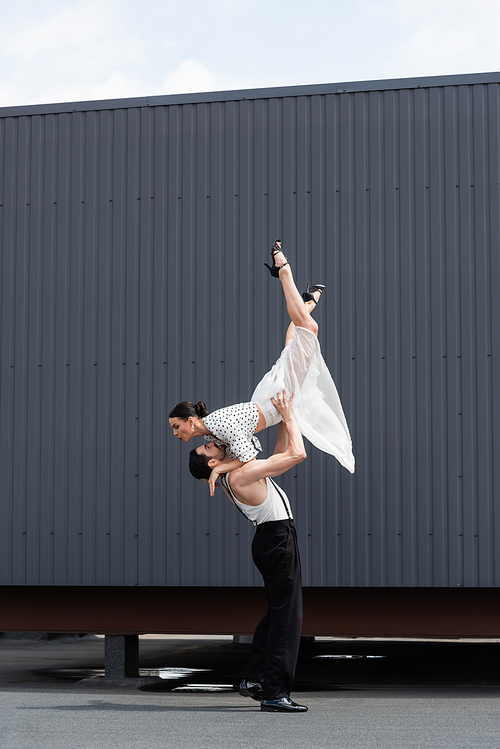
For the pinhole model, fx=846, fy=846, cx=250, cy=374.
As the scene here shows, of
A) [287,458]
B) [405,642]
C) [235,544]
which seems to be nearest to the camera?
[287,458]

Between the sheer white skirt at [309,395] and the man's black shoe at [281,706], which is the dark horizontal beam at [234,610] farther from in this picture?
the sheer white skirt at [309,395]

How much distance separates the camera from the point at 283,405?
19.1ft

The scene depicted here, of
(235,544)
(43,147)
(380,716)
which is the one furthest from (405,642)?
(43,147)

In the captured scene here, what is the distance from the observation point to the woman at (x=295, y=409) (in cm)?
580

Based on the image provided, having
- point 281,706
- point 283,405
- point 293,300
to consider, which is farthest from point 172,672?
point 293,300

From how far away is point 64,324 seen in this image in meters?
8.02

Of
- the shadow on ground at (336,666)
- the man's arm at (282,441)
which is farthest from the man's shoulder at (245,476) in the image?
the shadow on ground at (336,666)

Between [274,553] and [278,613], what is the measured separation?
0.40 m

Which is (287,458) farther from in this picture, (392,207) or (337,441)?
(392,207)

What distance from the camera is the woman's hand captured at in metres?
5.80

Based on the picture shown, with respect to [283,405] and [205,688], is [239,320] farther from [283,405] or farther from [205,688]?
[205,688]

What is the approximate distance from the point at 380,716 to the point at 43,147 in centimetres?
590

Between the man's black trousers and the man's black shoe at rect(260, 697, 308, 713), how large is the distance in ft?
0.11

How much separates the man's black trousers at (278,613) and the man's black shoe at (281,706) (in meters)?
0.03
